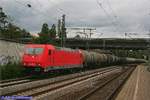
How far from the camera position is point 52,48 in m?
32.0

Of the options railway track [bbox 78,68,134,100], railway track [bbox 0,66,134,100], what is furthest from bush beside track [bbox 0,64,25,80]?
railway track [bbox 78,68,134,100]

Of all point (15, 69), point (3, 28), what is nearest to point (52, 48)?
point (15, 69)

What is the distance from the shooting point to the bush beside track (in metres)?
30.0

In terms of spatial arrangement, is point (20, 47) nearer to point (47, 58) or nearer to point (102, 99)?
point (47, 58)

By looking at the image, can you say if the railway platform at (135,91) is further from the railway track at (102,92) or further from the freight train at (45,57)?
the freight train at (45,57)

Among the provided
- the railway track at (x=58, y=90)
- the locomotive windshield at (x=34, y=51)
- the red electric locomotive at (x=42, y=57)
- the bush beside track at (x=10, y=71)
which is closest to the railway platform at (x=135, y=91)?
the railway track at (x=58, y=90)

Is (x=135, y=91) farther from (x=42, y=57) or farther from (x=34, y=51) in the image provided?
(x=34, y=51)

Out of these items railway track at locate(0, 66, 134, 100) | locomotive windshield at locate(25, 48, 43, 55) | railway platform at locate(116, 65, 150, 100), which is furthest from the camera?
locomotive windshield at locate(25, 48, 43, 55)

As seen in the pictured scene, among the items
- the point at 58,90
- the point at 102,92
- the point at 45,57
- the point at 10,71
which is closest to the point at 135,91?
the point at 102,92

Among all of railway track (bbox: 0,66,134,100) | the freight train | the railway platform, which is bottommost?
the railway platform

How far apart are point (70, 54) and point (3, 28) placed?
45.4m

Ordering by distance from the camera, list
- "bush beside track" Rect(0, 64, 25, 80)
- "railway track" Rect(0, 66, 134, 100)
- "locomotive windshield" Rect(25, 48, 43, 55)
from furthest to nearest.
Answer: "locomotive windshield" Rect(25, 48, 43, 55), "bush beside track" Rect(0, 64, 25, 80), "railway track" Rect(0, 66, 134, 100)

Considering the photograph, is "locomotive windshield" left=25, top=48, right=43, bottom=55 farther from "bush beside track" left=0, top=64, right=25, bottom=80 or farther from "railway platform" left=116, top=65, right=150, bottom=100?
"railway platform" left=116, top=65, right=150, bottom=100

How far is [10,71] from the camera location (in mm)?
31203
